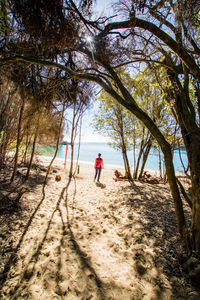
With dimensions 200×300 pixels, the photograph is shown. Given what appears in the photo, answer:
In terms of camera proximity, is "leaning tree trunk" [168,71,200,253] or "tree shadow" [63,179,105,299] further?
"leaning tree trunk" [168,71,200,253]

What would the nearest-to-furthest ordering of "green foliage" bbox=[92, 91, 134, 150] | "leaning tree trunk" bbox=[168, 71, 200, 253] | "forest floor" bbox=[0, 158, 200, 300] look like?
1. "forest floor" bbox=[0, 158, 200, 300]
2. "leaning tree trunk" bbox=[168, 71, 200, 253]
3. "green foliage" bbox=[92, 91, 134, 150]

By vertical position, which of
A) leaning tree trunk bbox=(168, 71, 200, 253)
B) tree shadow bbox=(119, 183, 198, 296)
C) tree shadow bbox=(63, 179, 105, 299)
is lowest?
tree shadow bbox=(63, 179, 105, 299)

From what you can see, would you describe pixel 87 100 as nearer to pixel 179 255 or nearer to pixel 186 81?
pixel 186 81

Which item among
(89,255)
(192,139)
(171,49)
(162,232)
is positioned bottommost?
(89,255)

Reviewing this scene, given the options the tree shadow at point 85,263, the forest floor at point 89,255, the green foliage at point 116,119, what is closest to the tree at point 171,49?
the forest floor at point 89,255

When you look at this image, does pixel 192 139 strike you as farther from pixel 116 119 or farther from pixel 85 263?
pixel 116 119

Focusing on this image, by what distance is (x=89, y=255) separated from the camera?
2.20 metres

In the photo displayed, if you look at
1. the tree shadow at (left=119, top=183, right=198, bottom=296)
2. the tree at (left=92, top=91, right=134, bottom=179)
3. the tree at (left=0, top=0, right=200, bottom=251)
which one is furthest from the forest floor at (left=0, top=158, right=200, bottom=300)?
the tree at (left=92, top=91, right=134, bottom=179)

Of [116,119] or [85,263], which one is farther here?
[116,119]

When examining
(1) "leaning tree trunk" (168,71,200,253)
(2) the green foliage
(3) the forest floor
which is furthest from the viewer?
(2) the green foliage

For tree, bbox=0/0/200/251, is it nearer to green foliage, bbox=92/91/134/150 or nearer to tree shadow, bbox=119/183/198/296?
tree shadow, bbox=119/183/198/296

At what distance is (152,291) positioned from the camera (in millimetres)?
1648

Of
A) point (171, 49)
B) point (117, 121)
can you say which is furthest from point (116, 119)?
point (171, 49)

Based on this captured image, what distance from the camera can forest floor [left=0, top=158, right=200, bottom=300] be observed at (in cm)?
161
